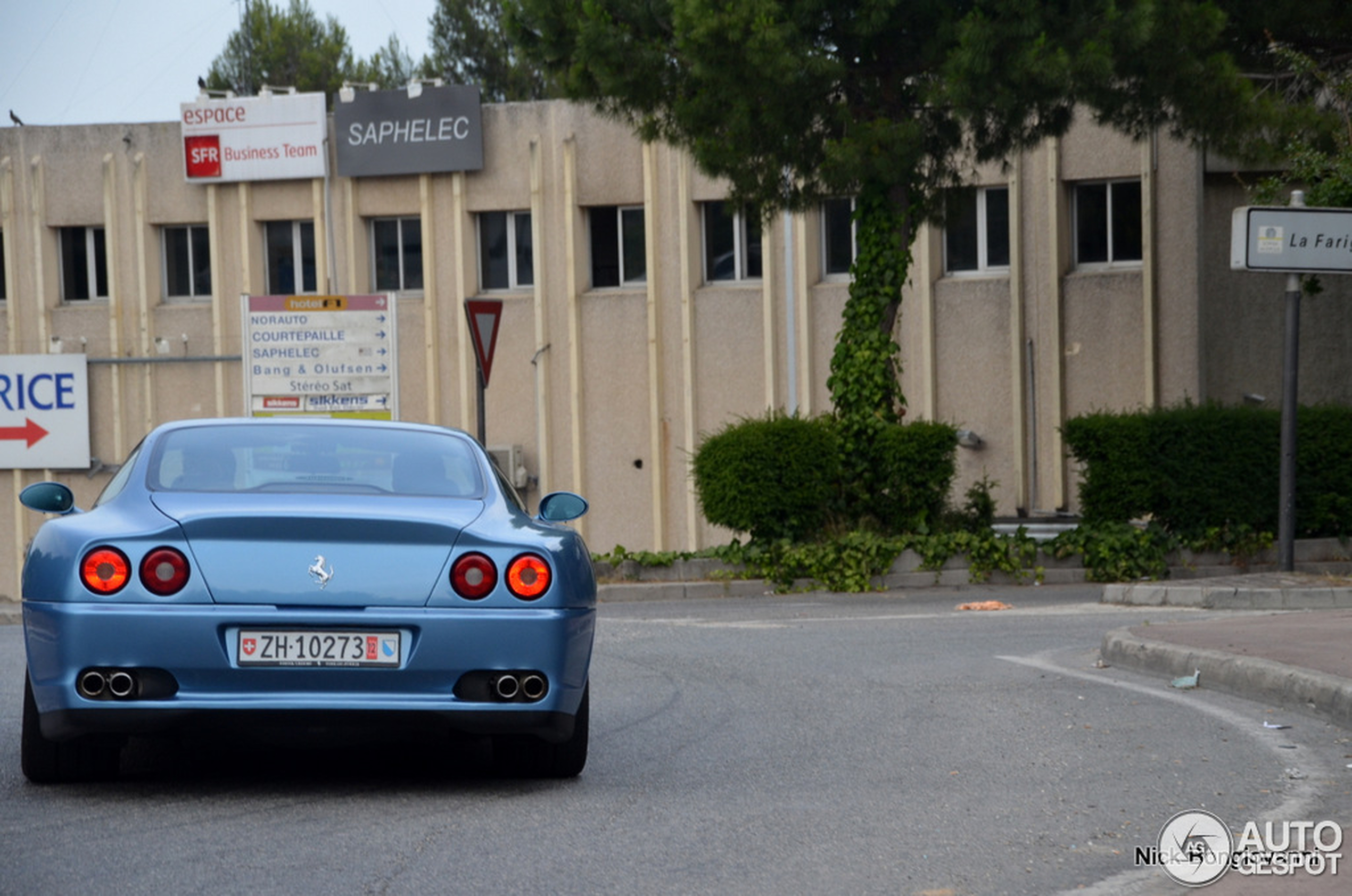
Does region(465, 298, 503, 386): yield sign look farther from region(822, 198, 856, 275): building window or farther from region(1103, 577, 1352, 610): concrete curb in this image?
region(822, 198, 856, 275): building window

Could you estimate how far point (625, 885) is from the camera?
191 inches

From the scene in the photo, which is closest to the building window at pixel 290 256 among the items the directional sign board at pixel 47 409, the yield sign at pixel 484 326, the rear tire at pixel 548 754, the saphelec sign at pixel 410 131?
the saphelec sign at pixel 410 131

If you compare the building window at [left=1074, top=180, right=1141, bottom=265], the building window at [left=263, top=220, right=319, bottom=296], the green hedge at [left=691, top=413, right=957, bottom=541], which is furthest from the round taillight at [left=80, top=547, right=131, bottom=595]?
the building window at [left=263, top=220, right=319, bottom=296]

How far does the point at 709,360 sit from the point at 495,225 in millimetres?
4413

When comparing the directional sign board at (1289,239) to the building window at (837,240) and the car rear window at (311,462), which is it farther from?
the building window at (837,240)

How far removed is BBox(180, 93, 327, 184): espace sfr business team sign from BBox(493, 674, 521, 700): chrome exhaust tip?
2316cm

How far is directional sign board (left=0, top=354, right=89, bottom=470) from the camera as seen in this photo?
2927cm

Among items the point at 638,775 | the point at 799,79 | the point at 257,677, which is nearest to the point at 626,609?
the point at 799,79

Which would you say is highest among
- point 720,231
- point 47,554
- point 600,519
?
point 720,231

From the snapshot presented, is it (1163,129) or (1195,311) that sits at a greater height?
(1163,129)

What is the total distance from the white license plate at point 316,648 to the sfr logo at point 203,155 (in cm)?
2407

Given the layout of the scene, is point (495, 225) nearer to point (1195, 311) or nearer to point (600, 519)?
point (600, 519)

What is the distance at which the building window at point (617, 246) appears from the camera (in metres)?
27.5

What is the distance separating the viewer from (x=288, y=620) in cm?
585
